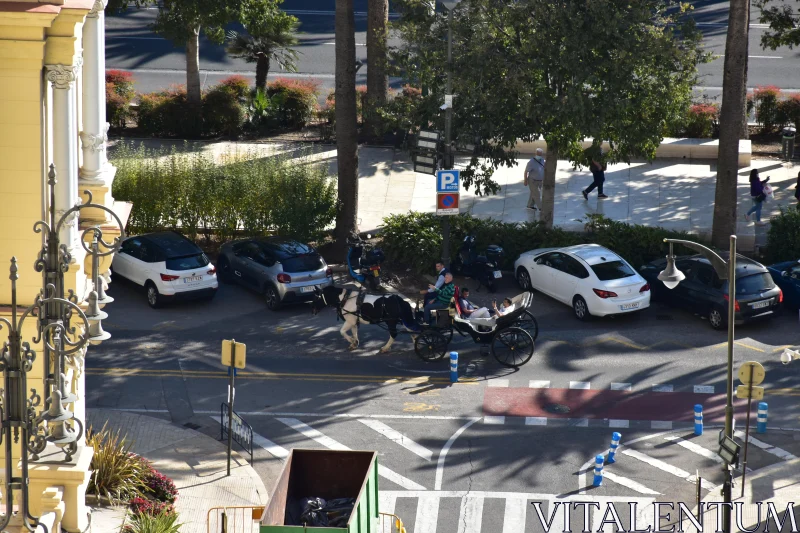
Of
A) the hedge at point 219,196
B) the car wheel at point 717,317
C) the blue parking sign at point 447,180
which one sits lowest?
the car wheel at point 717,317

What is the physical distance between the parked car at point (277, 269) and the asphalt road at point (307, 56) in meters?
14.2

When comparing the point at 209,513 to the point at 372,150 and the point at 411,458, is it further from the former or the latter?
the point at 372,150

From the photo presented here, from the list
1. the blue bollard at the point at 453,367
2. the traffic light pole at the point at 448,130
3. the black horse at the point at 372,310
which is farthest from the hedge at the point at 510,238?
the blue bollard at the point at 453,367

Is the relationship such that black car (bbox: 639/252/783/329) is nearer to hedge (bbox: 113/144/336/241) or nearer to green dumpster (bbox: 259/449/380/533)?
hedge (bbox: 113/144/336/241)

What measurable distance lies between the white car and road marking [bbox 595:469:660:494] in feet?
21.9

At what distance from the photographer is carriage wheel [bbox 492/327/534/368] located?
2359cm

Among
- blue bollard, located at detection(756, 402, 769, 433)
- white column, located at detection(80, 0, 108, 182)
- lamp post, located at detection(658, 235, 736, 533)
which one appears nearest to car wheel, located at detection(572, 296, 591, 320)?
blue bollard, located at detection(756, 402, 769, 433)

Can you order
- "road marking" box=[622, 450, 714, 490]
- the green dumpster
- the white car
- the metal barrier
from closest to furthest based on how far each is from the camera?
the green dumpster → the metal barrier → "road marking" box=[622, 450, 714, 490] → the white car

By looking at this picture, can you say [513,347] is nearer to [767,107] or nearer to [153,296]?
[153,296]

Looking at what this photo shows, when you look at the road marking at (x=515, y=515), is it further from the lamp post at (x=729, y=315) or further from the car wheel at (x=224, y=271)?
the car wheel at (x=224, y=271)

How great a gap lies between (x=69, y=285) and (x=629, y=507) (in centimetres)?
915

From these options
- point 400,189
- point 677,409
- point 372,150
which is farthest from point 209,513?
point 372,150

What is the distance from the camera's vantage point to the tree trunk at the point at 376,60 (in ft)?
102

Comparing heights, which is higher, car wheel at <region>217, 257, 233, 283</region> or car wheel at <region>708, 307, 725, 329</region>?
car wheel at <region>217, 257, 233, 283</region>
